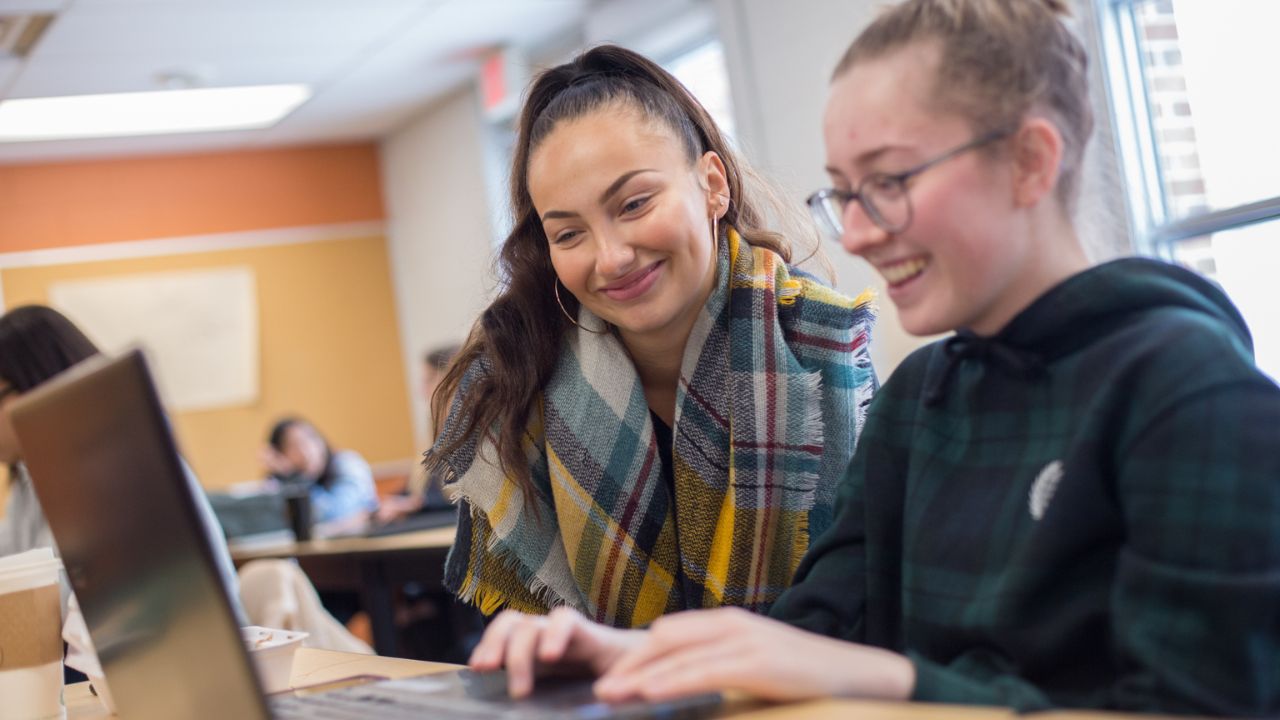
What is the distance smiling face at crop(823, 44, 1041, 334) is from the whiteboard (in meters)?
6.67

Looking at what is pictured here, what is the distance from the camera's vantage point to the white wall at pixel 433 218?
6895 millimetres

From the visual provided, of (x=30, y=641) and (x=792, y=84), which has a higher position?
(x=792, y=84)

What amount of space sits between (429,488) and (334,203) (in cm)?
332

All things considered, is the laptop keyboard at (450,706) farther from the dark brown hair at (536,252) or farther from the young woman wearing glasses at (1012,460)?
the dark brown hair at (536,252)

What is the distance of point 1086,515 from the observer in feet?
2.96

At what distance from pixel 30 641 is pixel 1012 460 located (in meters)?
0.98

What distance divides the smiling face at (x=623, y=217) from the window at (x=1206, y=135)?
1911 mm

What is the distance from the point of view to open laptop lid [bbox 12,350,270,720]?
0.81 meters

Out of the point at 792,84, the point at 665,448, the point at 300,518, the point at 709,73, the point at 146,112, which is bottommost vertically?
the point at 300,518

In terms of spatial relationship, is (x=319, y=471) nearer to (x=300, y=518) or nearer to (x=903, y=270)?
(x=300, y=518)

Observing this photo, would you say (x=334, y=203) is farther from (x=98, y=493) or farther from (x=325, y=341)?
(x=98, y=493)

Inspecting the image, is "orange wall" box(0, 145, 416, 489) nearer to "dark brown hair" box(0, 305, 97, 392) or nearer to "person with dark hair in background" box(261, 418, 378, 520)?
"person with dark hair in background" box(261, 418, 378, 520)

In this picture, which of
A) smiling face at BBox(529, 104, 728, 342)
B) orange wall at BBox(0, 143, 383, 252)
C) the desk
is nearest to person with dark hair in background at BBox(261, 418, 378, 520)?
the desk

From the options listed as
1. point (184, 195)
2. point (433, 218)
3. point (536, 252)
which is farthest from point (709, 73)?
point (536, 252)
